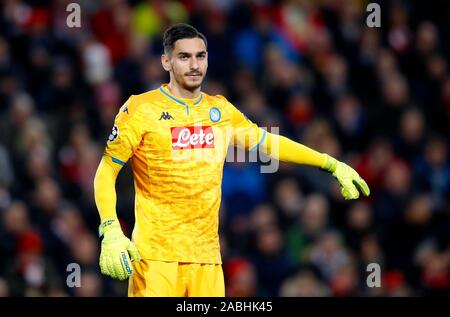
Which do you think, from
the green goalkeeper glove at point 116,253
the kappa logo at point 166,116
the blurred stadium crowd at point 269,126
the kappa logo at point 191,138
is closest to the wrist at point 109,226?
the green goalkeeper glove at point 116,253

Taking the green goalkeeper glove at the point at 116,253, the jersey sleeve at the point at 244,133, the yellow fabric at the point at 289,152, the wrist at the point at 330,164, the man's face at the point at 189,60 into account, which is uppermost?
the man's face at the point at 189,60

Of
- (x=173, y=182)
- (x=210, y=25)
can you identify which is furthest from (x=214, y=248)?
(x=210, y=25)

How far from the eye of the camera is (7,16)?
14953mm

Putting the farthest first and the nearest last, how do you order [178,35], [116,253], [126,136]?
[178,35]
[126,136]
[116,253]

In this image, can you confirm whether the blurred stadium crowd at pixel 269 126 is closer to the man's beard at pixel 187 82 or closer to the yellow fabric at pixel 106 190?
the yellow fabric at pixel 106 190

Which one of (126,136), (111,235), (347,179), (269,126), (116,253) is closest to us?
(116,253)

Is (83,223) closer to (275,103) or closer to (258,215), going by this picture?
(258,215)

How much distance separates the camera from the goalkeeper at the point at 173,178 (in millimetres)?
8266

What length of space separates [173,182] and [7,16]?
23.8 feet

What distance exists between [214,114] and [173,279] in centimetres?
118

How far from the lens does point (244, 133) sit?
28.6 ft

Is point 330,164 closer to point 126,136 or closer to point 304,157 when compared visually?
point 304,157

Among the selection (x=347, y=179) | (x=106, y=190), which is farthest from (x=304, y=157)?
(x=106, y=190)

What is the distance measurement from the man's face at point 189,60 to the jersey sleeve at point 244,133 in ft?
1.57
